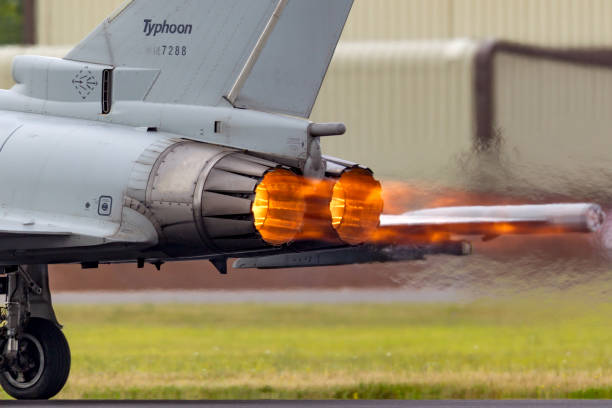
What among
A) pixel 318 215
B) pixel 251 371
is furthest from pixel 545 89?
pixel 318 215

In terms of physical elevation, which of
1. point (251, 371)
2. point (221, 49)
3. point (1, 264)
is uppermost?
point (221, 49)

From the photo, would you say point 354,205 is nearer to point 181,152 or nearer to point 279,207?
point 279,207

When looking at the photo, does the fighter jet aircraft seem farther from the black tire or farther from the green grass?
the green grass

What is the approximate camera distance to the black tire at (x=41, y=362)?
44.7ft

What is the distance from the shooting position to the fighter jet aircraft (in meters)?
12.1

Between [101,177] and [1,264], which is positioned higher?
[101,177]

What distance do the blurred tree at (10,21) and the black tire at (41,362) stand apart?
14401mm

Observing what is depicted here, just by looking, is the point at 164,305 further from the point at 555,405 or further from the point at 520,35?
the point at 555,405

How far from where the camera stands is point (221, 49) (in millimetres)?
12688

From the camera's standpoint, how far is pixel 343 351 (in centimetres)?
1788

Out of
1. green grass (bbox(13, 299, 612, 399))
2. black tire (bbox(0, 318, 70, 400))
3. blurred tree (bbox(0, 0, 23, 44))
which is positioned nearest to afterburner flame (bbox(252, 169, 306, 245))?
green grass (bbox(13, 299, 612, 399))

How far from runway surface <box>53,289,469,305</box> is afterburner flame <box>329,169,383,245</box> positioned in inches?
128

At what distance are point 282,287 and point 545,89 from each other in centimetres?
433

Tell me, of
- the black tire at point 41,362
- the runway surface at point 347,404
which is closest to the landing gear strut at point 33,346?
the black tire at point 41,362
